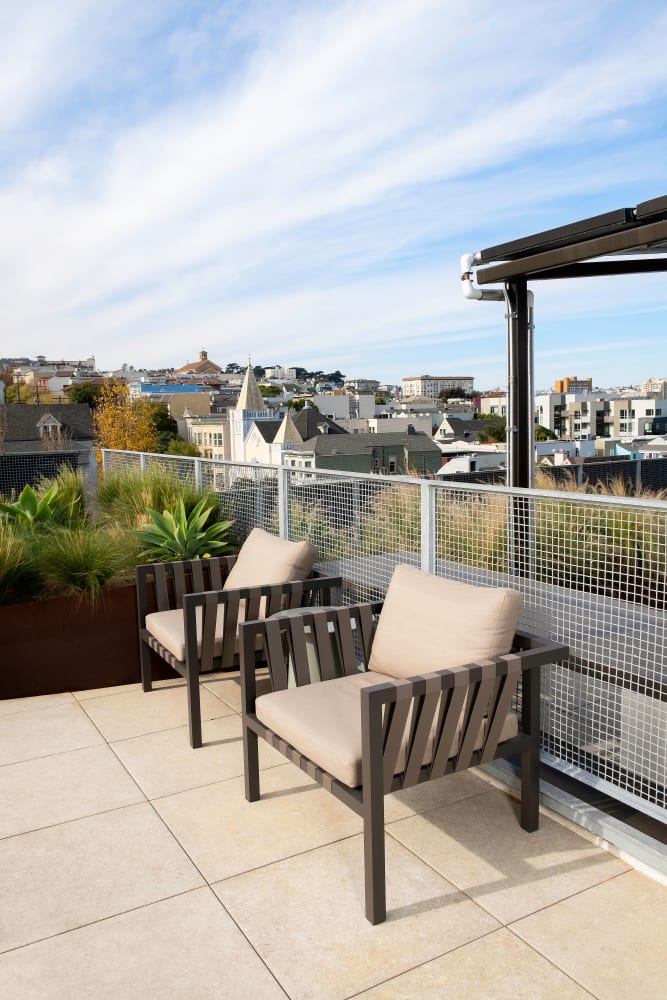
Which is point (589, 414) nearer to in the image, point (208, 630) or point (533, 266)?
point (533, 266)

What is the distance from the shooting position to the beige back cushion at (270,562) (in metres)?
4.25

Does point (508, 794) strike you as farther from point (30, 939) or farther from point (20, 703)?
point (20, 703)

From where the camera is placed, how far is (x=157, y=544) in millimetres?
5262

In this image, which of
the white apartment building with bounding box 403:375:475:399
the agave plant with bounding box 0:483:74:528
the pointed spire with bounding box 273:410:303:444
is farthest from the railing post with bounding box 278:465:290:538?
the white apartment building with bounding box 403:375:475:399

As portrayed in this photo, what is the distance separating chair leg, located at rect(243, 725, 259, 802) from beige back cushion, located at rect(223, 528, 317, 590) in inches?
47.0

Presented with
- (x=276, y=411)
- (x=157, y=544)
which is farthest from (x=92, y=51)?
(x=276, y=411)

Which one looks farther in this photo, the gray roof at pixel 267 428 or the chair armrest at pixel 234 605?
the gray roof at pixel 267 428

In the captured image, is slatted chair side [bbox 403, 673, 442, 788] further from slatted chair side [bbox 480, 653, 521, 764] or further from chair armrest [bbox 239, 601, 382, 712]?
chair armrest [bbox 239, 601, 382, 712]

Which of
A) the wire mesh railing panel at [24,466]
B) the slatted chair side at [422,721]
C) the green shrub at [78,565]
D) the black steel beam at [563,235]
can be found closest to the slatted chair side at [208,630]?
the green shrub at [78,565]

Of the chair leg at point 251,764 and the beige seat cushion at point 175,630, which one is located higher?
the beige seat cushion at point 175,630

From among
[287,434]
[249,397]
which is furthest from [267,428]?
[249,397]

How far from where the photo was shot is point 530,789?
2.90 m

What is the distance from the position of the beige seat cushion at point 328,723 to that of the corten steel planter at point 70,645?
201cm

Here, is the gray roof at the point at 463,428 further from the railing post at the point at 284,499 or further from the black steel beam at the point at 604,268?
the railing post at the point at 284,499
